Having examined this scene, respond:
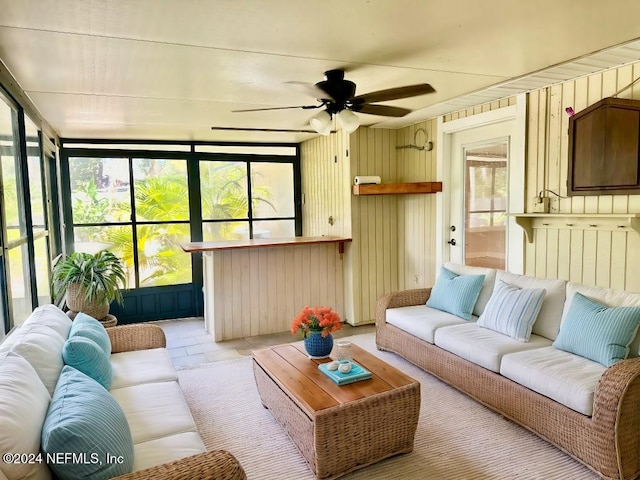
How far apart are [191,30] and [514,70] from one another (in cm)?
227

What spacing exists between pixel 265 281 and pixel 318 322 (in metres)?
2.19

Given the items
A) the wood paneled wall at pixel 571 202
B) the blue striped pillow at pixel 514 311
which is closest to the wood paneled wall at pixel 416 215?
the wood paneled wall at pixel 571 202

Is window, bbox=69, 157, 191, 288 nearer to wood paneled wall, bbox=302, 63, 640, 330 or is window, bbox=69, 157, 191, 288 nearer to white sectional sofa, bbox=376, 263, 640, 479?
wood paneled wall, bbox=302, 63, 640, 330

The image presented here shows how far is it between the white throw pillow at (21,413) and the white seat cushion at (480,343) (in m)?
2.51

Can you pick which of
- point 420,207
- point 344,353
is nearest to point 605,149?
point 420,207

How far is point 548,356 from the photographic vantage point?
272 centimetres

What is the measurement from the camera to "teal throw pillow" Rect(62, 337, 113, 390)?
7.27ft

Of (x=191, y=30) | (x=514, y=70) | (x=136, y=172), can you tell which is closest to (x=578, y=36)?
(x=514, y=70)

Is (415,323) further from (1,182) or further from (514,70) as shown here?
(1,182)

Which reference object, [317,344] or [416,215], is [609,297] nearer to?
[317,344]

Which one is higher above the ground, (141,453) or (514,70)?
(514,70)

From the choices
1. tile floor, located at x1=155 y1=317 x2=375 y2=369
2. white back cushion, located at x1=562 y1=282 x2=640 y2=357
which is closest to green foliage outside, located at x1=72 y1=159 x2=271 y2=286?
tile floor, located at x1=155 y1=317 x2=375 y2=369

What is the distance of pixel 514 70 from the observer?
124 inches

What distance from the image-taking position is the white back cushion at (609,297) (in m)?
2.46
